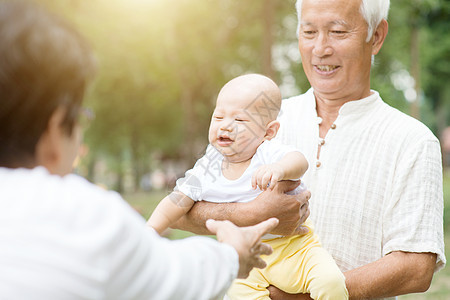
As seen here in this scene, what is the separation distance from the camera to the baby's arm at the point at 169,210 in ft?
9.25

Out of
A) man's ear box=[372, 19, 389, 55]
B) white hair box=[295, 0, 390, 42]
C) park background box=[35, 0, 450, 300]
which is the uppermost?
white hair box=[295, 0, 390, 42]

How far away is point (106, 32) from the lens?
1869 centimetres

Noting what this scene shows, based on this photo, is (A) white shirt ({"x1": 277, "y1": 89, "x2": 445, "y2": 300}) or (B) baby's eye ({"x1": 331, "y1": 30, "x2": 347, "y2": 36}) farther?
(B) baby's eye ({"x1": 331, "y1": 30, "x2": 347, "y2": 36})

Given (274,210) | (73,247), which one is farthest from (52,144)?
(274,210)

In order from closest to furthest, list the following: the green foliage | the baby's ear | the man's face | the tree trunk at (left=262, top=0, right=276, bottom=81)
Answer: the baby's ear < the man's face < the tree trunk at (left=262, top=0, right=276, bottom=81) < the green foliage

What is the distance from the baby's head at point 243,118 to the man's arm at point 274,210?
264mm

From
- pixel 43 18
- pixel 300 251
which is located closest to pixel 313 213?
pixel 300 251

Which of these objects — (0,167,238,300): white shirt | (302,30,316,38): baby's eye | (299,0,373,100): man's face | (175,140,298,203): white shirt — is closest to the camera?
(0,167,238,300): white shirt

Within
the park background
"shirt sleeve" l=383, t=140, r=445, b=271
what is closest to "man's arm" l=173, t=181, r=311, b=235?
"shirt sleeve" l=383, t=140, r=445, b=271

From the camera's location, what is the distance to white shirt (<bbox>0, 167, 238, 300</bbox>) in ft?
Result: 4.58

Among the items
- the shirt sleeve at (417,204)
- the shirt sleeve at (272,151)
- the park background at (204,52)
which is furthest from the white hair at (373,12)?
the park background at (204,52)

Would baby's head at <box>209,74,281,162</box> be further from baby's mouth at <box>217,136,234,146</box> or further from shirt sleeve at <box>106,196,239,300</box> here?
shirt sleeve at <box>106,196,239,300</box>

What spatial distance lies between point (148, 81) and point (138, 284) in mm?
25052

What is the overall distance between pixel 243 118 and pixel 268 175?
18.3 inches
